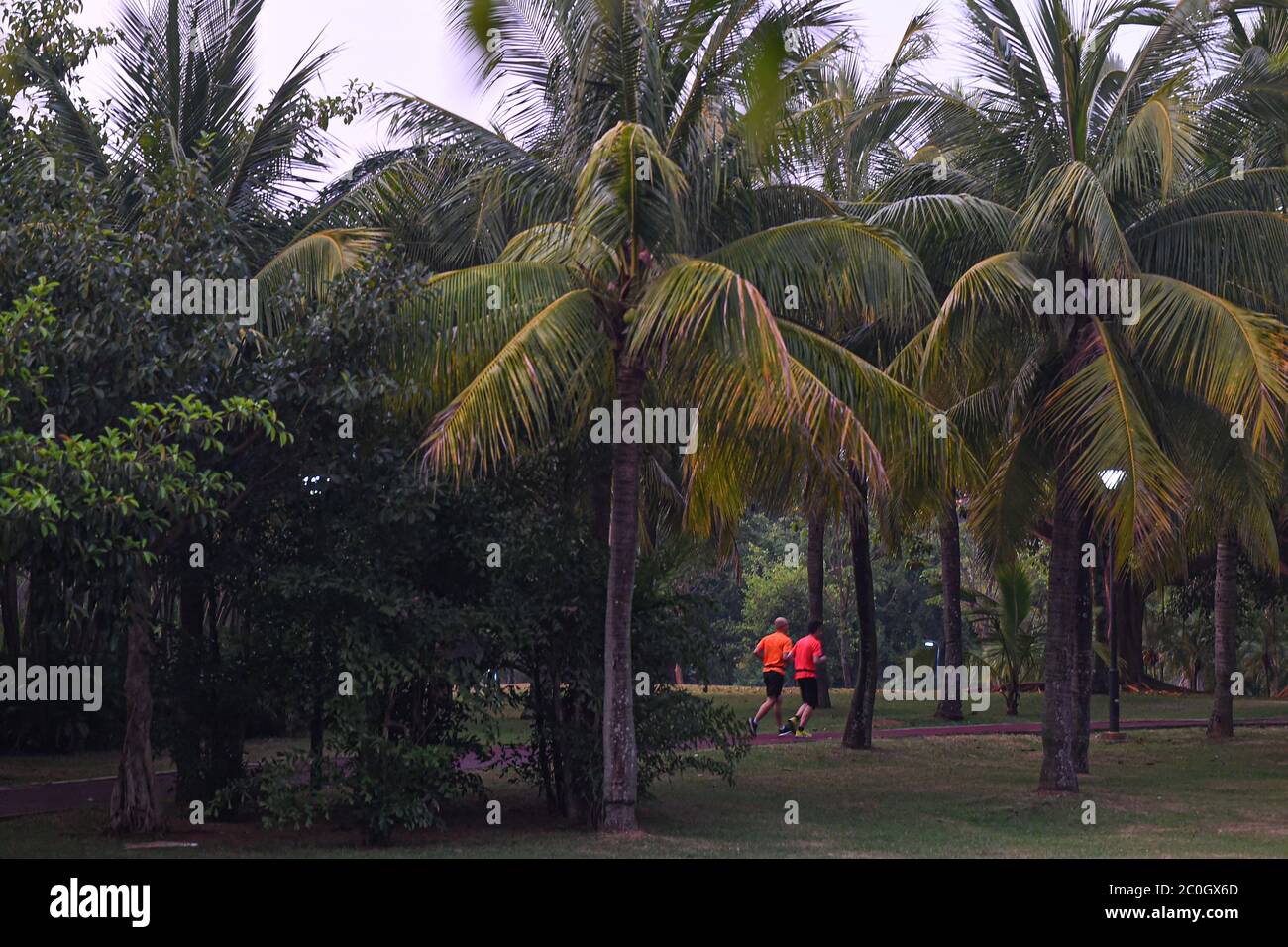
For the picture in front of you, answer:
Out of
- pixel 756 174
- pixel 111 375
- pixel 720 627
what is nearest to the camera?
pixel 111 375

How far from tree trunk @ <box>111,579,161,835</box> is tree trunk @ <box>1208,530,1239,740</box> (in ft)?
52.3

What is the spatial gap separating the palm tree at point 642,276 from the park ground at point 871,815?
1330 millimetres

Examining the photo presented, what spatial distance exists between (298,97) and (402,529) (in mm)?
5383

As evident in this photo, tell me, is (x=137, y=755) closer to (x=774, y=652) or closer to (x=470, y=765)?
(x=470, y=765)

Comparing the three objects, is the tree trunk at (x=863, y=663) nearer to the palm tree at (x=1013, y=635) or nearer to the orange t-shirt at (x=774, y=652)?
the orange t-shirt at (x=774, y=652)

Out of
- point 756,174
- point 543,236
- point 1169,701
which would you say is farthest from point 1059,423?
point 1169,701

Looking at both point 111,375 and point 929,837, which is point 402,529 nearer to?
point 111,375

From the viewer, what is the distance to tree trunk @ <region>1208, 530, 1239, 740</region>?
70.9 ft

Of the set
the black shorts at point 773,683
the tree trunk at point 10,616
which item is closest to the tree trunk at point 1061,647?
the black shorts at point 773,683

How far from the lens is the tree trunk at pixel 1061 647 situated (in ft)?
49.7

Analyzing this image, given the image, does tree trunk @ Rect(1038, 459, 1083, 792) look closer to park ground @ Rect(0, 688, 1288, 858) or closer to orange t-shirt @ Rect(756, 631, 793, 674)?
park ground @ Rect(0, 688, 1288, 858)

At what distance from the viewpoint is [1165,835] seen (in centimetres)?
1261

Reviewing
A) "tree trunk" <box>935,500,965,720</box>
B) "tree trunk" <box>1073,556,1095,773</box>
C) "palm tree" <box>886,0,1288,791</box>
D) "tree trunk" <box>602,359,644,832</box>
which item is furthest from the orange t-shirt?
"tree trunk" <box>602,359,644,832</box>

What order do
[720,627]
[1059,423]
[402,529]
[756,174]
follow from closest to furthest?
1. [402,529]
2. [756,174]
3. [1059,423]
4. [720,627]
